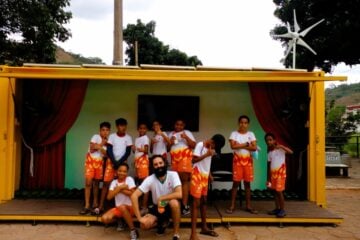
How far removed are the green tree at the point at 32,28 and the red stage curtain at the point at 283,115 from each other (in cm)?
707

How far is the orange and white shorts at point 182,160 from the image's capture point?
20.5ft

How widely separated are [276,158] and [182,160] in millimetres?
1436

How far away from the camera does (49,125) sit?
734 centimetres

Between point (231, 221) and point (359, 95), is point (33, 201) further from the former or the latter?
point (359, 95)

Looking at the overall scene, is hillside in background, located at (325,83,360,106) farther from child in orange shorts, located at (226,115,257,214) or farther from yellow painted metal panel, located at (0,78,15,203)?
yellow painted metal panel, located at (0,78,15,203)

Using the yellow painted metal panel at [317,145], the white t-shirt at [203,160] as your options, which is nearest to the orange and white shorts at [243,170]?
the white t-shirt at [203,160]

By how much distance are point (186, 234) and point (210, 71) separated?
2.50m

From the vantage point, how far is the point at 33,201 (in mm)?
6602

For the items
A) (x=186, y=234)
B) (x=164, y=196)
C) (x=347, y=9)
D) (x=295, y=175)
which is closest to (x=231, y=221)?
(x=186, y=234)

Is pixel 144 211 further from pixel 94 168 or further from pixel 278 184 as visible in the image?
pixel 278 184

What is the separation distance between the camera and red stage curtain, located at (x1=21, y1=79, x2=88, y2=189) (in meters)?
7.29

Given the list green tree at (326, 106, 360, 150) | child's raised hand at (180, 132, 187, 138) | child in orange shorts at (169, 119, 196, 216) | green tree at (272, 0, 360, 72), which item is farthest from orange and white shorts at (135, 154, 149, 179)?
green tree at (326, 106, 360, 150)

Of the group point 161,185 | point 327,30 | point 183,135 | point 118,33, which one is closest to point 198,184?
point 161,185

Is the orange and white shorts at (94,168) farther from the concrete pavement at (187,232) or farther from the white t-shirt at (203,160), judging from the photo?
the white t-shirt at (203,160)
